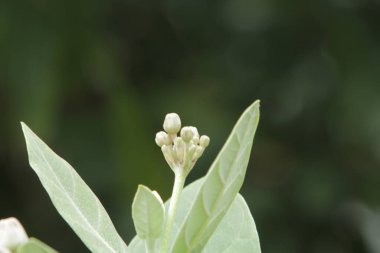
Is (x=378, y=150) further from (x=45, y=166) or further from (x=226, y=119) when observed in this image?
(x=45, y=166)

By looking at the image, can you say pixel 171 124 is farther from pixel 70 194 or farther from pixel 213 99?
pixel 213 99

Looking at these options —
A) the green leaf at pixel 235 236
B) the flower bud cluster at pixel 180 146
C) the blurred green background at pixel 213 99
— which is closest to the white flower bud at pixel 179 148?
the flower bud cluster at pixel 180 146

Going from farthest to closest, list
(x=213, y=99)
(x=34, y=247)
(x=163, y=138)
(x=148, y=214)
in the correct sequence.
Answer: (x=213, y=99) < (x=163, y=138) < (x=148, y=214) < (x=34, y=247)

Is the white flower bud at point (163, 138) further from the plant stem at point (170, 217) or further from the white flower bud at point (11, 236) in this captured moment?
the white flower bud at point (11, 236)

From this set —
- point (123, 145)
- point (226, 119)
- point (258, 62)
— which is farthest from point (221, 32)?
point (123, 145)

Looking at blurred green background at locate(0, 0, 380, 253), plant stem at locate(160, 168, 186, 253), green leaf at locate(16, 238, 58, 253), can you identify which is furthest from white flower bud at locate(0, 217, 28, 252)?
blurred green background at locate(0, 0, 380, 253)

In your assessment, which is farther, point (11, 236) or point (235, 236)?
point (235, 236)

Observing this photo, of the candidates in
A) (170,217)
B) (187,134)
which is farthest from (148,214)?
(187,134)

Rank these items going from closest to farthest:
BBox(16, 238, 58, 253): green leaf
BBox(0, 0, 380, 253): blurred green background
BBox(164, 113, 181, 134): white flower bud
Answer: BBox(16, 238, 58, 253): green leaf
BBox(164, 113, 181, 134): white flower bud
BBox(0, 0, 380, 253): blurred green background

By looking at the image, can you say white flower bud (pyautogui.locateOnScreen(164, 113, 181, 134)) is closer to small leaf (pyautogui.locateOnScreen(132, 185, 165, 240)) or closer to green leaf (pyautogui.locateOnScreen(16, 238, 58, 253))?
small leaf (pyautogui.locateOnScreen(132, 185, 165, 240))
